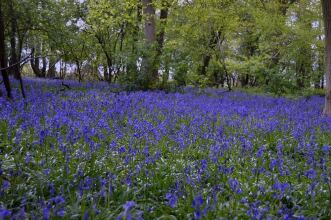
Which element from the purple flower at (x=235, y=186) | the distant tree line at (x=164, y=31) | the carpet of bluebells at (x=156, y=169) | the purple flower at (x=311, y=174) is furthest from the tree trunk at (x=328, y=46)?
the purple flower at (x=235, y=186)

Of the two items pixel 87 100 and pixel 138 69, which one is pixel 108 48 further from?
pixel 87 100

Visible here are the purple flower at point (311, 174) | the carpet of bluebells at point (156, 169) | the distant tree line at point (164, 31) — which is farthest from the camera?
the distant tree line at point (164, 31)

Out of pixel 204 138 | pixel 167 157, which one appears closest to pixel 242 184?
pixel 167 157

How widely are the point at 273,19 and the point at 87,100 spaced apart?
12313 millimetres

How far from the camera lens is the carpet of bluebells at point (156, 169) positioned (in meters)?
3.16

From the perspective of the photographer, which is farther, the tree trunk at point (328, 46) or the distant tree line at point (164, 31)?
the distant tree line at point (164, 31)

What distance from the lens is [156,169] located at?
4.22m

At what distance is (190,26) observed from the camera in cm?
2023

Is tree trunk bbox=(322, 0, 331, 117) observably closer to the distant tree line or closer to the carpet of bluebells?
the distant tree line

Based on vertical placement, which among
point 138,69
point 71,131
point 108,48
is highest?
point 108,48

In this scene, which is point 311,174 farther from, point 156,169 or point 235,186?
point 156,169

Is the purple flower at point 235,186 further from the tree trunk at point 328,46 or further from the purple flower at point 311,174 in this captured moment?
the tree trunk at point 328,46

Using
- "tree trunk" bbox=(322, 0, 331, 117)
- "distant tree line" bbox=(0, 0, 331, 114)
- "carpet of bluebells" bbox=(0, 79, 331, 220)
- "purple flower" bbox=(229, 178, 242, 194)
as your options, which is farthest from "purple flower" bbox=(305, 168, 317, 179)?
"distant tree line" bbox=(0, 0, 331, 114)

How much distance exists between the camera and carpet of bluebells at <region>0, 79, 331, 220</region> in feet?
10.4
